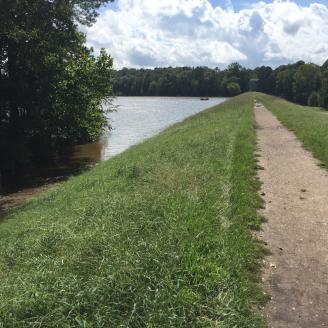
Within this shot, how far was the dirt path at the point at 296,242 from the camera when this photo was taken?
482 centimetres

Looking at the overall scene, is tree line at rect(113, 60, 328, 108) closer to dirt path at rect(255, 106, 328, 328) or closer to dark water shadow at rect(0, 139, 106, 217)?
dark water shadow at rect(0, 139, 106, 217)

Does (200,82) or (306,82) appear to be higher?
(306,82)

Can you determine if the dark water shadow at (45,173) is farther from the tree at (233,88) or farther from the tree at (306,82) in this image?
the tree at (233,88)

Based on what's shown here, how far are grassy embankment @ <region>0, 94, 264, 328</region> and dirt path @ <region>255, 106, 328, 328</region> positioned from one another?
28 cm

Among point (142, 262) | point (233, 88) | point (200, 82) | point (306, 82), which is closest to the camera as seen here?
point (142, 262)

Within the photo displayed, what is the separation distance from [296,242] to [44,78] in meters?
18.2

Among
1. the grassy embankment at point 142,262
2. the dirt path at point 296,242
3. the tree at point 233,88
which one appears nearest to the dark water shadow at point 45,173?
the grassy embankment at point 142,262

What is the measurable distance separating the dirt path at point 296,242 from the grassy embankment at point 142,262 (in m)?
0.28

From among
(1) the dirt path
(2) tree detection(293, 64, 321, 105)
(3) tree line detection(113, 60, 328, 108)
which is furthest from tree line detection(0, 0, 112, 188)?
(3) tree line detection(113, 60, 328, 108)

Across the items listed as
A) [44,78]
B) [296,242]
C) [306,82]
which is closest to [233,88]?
[306,82]

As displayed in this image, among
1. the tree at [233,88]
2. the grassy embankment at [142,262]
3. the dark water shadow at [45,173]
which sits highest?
the grassy embankment at [142,262]

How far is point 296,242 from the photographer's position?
6.76 m

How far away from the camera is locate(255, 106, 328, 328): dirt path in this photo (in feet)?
15.8

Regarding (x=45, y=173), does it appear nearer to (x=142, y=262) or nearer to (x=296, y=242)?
(x=296, y=242)
